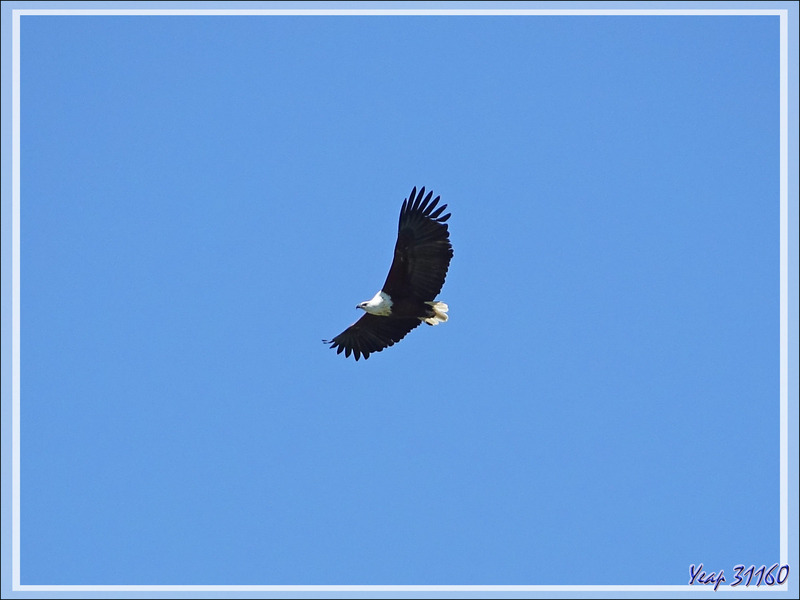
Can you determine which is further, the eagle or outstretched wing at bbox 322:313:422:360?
outstretched wing at bbox 322:313:422:360

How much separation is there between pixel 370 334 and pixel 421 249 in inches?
88.8

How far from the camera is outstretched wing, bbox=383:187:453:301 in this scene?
16750 mm

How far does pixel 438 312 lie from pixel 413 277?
73 centimetres

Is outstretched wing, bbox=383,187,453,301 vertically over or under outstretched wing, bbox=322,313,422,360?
over

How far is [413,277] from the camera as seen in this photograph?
1716 cm

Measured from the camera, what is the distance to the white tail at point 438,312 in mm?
17406

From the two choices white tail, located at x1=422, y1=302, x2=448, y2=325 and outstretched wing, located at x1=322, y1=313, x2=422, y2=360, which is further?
outstretched wing, located at x1=322, y1=313, x2=422, y2=360

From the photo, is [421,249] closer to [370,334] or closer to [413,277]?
[413,277]

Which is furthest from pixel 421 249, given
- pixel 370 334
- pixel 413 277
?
pixel 370 334

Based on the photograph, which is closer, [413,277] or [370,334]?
[413,277]

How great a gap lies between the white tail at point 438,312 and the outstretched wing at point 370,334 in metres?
0.38

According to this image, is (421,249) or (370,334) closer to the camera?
(421,249)

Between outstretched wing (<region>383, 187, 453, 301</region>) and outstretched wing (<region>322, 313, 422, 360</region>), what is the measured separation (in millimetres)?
961

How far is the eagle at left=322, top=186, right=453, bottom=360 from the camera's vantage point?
55.0 ft
